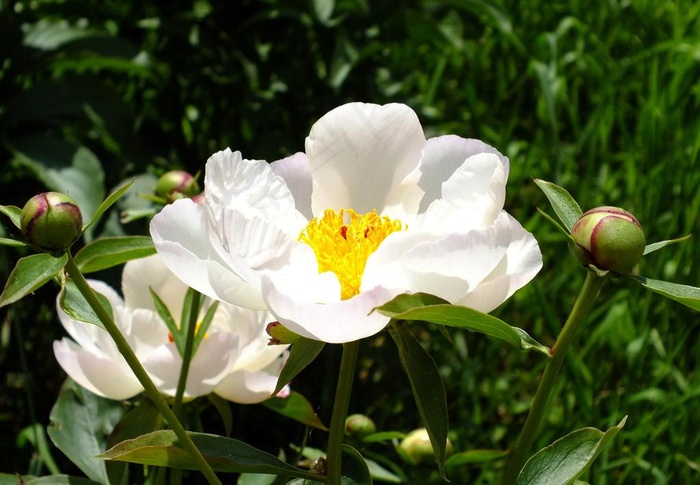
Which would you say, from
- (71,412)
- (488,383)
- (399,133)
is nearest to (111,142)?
(488,383)

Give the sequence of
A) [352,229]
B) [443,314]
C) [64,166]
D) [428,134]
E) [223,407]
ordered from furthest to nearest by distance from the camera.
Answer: [428,134] < [64,166] < [223,407] < [352,229] < [443,314]

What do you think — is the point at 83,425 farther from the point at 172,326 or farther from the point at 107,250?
the point at 107,250

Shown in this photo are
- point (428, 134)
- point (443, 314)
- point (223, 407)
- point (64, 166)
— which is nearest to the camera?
point (443, 314)

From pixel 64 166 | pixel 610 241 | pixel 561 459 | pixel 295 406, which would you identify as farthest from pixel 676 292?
pixel 64 166

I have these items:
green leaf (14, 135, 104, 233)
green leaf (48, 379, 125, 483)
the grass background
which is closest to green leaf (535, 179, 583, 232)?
green leaf (48, 379, 125, 483)

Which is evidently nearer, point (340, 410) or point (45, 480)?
point (340, 410)

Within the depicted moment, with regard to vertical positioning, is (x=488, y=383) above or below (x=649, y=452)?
below

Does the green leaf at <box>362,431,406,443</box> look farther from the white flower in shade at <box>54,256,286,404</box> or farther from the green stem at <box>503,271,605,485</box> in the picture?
the green stem at <box>503,271,605,485</box>

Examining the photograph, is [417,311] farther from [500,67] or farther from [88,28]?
[500,67]
